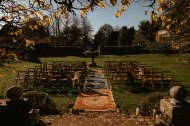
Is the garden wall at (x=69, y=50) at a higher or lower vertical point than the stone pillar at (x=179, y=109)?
higher

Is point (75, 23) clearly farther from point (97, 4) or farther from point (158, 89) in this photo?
point (97, 4)

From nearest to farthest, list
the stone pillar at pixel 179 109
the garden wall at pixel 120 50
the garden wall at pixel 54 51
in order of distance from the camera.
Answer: the stone pillar at pixel 179 109, the garden wall at pixel 54 51, the garden wall at pixel 120 50

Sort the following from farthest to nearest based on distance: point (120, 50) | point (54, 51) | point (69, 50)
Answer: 1. point (120, 50)
2. point (69, 50)
3. point (54, 51)

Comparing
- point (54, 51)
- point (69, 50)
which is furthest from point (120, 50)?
point (54, 51)

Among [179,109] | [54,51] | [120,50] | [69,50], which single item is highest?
[120,50]

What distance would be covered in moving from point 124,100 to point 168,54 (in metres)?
39.0

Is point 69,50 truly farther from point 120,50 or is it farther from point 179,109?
point 179,109

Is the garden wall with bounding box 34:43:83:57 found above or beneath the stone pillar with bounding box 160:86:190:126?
above

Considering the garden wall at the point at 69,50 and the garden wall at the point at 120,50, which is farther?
the garden wall at the point at 120,50

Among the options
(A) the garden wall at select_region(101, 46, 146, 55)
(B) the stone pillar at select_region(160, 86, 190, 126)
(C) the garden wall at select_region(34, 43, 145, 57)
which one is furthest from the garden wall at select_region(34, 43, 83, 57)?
(B) the stone pillar at select_region(160, 86, 190, 126)

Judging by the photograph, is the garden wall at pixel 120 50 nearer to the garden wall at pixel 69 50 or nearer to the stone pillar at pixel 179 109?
the garden wall at pixel 69 50

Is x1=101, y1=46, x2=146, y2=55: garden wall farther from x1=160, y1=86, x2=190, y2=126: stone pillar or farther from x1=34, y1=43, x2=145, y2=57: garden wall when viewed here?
x1=160, y1=86, x2=190, y2=126: stone pillar

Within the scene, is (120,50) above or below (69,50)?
above

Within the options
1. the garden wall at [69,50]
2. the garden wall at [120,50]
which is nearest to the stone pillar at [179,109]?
the garden wall at [69,50]
